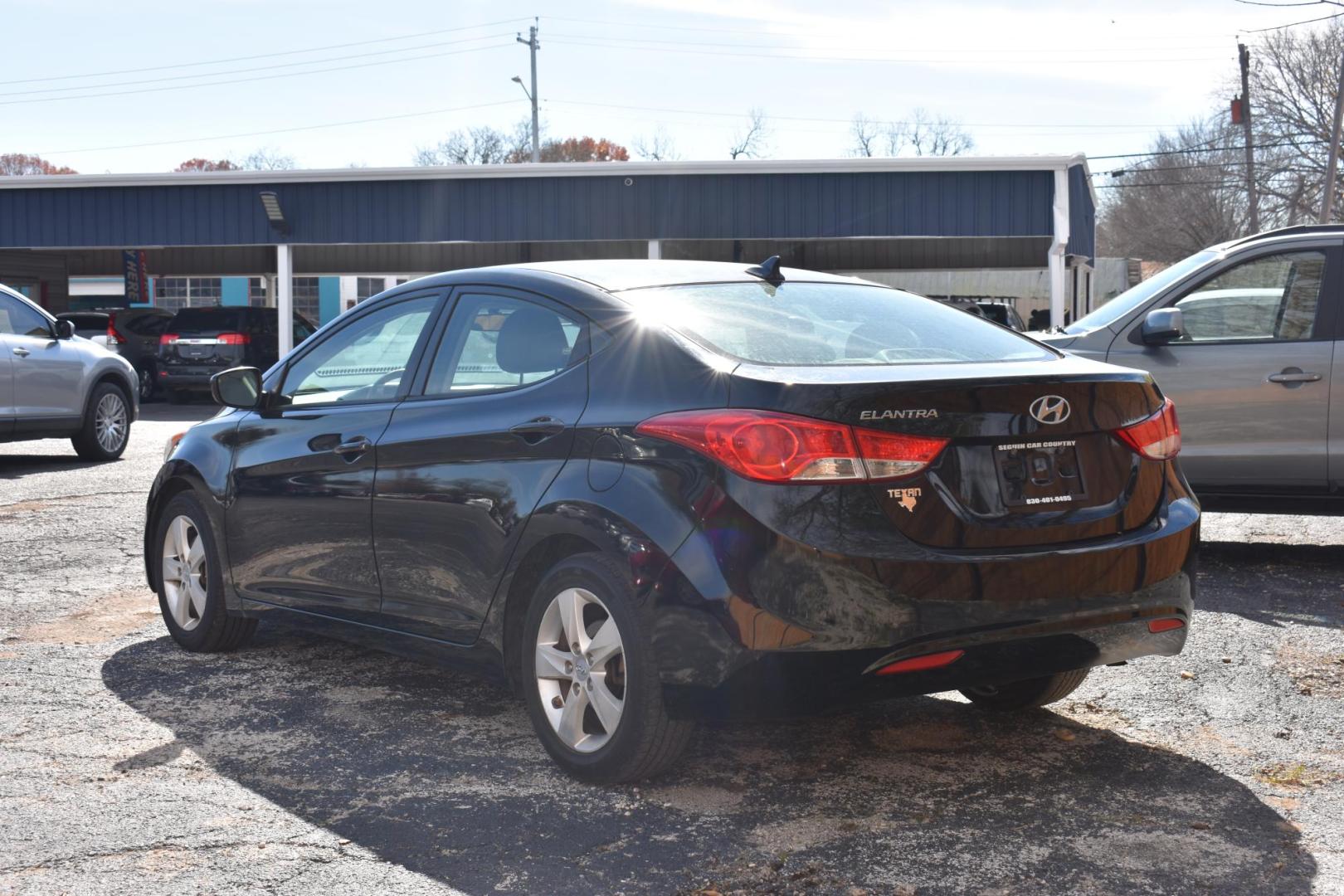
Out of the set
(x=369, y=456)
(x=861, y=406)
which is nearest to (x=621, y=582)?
(x=861, y=406)

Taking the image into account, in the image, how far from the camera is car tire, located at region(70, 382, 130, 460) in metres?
14.0

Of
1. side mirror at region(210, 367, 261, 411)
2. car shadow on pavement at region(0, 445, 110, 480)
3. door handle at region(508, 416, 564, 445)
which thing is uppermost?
side mirror at region(210, 367, 261, 411)

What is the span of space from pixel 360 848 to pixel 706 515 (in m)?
1.21

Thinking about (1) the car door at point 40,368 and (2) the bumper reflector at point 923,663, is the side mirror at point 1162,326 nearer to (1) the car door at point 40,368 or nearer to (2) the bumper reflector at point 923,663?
(2) the bumper reflector at point 923,663

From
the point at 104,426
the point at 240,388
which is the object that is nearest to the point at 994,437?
the point at 240,388

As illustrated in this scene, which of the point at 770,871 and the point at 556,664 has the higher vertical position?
the point at 556,664

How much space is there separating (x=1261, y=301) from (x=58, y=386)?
1040 cm

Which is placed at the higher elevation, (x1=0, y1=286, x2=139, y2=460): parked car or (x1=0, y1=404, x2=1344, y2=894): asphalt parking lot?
(x1=0, y1=286, x2=139, y2=460): parked car

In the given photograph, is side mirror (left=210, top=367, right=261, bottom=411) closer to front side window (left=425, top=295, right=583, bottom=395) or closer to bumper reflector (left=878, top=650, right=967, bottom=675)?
front side window (left=425, top=295, right=583, bottom=395)

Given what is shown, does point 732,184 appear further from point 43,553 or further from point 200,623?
point 200,623

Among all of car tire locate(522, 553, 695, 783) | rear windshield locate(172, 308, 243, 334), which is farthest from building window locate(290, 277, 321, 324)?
car tire locate(522, 553, 695, 783)

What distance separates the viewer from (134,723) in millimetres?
4949

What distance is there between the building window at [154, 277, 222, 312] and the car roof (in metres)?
49.5

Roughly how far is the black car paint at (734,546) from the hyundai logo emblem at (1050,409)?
0.14 feet
